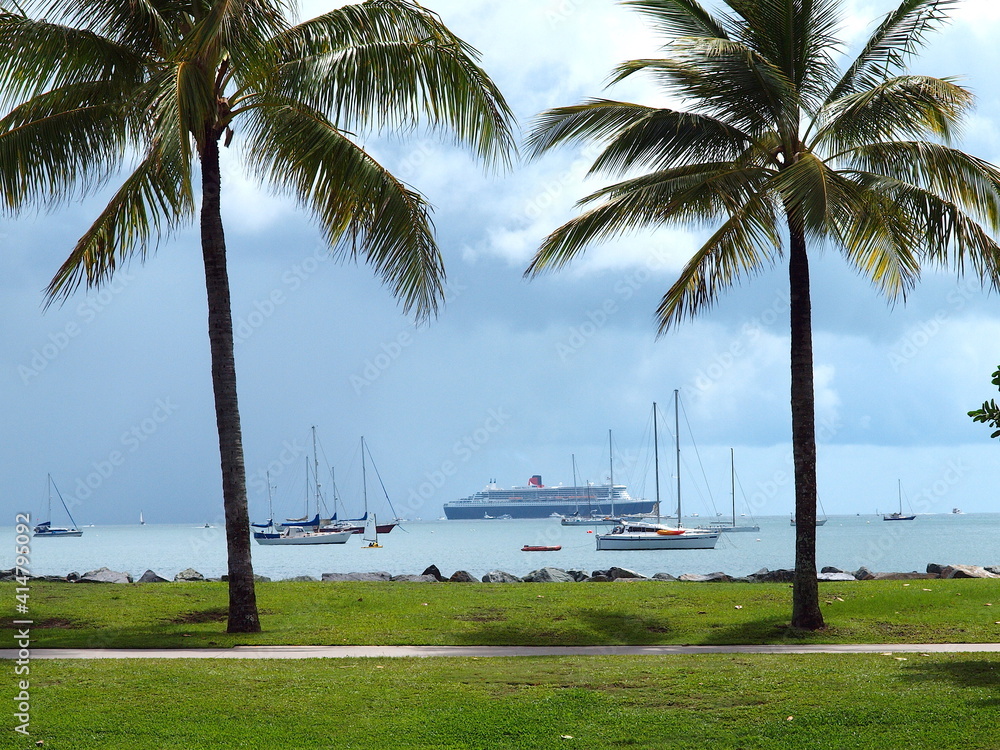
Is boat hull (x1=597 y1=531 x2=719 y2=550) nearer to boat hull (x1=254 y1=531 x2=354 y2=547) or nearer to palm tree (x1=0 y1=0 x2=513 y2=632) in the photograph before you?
boat hull (x1=254 y1=531 x2=354 y2=547)

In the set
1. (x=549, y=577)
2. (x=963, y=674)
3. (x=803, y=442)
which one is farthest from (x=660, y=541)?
(x=963, y=674)

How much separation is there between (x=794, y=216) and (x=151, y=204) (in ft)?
30.7

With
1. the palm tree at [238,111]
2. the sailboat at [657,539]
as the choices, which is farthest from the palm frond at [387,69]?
the sailboat at [657,539]

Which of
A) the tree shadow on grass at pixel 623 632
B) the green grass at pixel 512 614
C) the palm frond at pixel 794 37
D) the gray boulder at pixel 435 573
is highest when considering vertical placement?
the palm frond at pixel 794 37

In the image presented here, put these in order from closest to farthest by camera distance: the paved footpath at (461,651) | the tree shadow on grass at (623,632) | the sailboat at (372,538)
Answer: the paved footpath at (461,651), the tree shadow on grass at (623,632), the sailboat at (372,538)

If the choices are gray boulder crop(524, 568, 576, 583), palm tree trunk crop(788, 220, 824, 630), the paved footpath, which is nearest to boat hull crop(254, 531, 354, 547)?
gray boulder crop(524, 568, 576, 583)

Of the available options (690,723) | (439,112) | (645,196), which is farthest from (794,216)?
(690,723)

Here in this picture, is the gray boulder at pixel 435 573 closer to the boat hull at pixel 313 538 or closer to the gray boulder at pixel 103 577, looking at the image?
the gray boulder at pixel 103 577

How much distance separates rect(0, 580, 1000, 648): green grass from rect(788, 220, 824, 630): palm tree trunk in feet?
1.57

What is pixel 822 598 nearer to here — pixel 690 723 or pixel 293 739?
pixel 690 723

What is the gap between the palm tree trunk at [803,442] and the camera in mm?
13445

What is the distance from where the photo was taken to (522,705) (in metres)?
8.39

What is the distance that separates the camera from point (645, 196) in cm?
1437

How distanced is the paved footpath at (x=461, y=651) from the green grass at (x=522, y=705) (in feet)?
3.59
